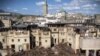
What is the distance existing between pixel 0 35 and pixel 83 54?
915cm

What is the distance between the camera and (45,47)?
1970 cm

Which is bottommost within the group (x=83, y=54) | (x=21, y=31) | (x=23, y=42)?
(x=83, y=54)

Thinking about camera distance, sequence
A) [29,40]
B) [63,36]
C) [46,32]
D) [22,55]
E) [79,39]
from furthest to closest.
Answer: [63,36] → [46,32] → [29,40] → [79,39] → [22,55]

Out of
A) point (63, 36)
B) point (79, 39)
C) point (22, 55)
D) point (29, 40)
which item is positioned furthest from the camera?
point (63, 36)

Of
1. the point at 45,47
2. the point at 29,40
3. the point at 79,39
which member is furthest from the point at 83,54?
the point at 29,40

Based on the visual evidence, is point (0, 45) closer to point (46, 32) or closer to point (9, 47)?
point (9, 47)

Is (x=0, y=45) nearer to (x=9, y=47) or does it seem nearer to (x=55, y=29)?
(x=9, y=47)

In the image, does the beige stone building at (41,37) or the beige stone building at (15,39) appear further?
the beige stone building at (41,37)

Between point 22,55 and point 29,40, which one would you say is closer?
point 22,55

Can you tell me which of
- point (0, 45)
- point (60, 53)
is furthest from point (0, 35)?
point (60, 53)

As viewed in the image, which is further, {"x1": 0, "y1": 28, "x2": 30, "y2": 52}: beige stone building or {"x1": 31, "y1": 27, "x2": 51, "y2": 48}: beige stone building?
{"x1": 31, "y1": 27, "x2": 51, "y2": 48}: beige stone building

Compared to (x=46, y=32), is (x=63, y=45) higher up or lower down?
lower down

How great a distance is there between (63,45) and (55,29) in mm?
2757

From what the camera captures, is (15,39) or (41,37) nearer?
(15,39)
